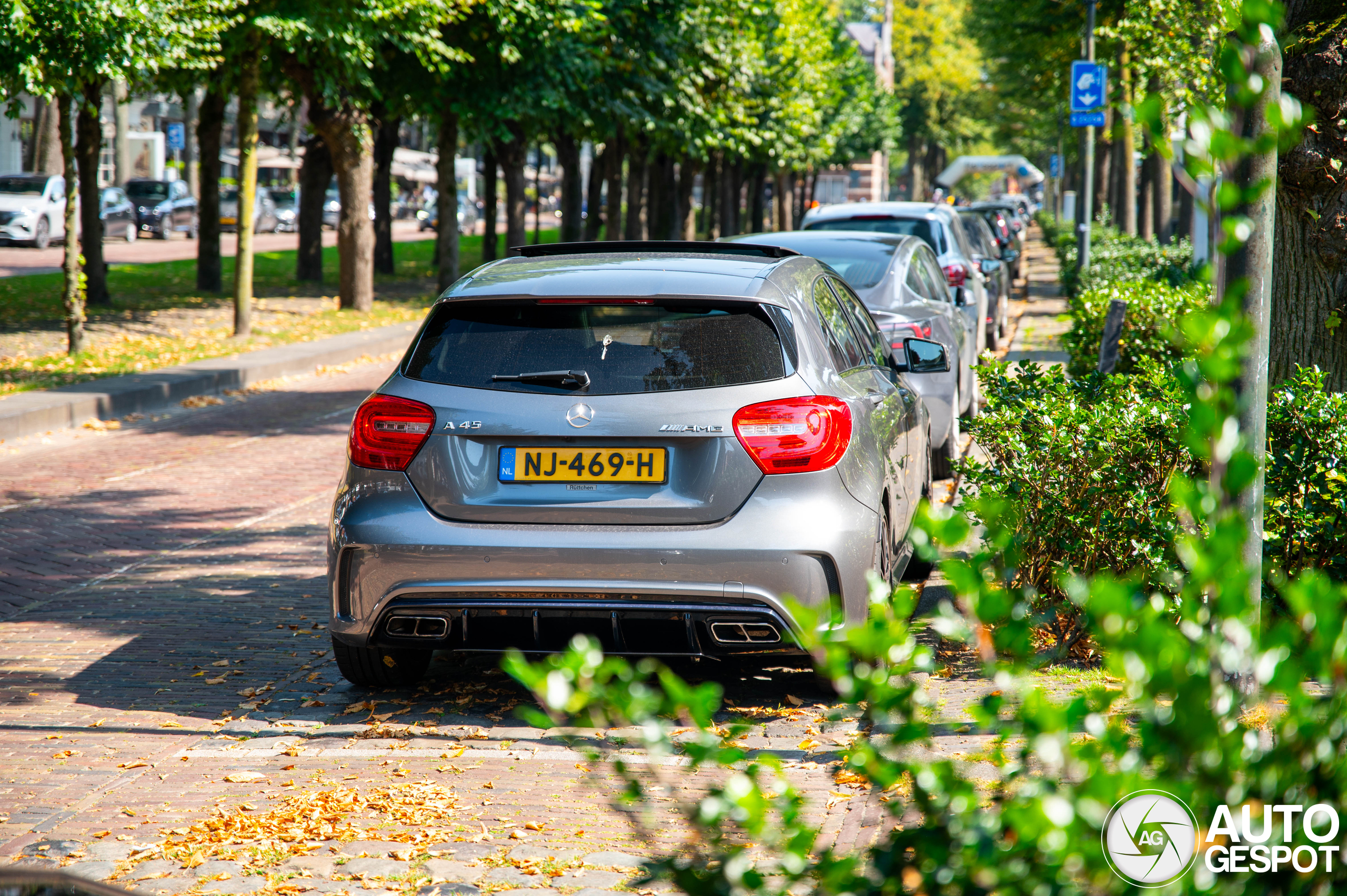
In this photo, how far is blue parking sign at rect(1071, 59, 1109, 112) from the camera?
64.8 feet

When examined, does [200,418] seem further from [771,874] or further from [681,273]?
[771,874]

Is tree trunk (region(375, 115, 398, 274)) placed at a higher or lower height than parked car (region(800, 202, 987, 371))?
higher

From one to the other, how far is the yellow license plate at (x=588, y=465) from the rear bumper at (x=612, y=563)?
0.16m

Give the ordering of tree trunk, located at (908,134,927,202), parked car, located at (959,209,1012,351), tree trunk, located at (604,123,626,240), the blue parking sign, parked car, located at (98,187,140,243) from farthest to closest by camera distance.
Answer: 1. tree trunk, located at (908,134,927,202)
2. parked car, located at (98,187,140,243)
3. tree trunk, located at (604,123,626,240)
4. the blue parking sign
5. parked car, located at (959,209,1012,351)

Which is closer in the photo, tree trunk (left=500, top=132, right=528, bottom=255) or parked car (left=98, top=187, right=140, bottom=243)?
tree trunk (left=500, top=132, right=528, bottom=255)

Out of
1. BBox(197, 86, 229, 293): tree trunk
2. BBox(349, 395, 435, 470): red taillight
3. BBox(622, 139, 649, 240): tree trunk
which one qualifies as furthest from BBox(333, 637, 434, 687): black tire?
BBox(622, 139, 649, 240): tree trunk

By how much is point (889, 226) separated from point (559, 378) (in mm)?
9173

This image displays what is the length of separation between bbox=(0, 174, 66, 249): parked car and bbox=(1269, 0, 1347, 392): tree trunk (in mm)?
35049

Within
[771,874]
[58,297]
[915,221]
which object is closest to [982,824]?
[771,874]

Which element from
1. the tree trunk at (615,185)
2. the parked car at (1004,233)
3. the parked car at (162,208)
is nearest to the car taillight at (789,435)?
the parked car at (1004,233)

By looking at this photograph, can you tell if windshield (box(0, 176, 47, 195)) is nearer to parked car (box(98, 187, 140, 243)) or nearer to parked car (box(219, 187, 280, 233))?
parked car (box(98, 187, 140, 243))

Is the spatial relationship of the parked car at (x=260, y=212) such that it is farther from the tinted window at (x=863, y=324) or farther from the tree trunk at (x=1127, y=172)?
the tinted window at (x=863, y=324)

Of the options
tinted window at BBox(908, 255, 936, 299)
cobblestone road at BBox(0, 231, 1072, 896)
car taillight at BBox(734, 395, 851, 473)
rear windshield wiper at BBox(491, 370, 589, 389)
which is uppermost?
tinted window at BBox(908, 255, 936, 299)

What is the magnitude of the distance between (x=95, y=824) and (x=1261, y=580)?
3985 millimetres
